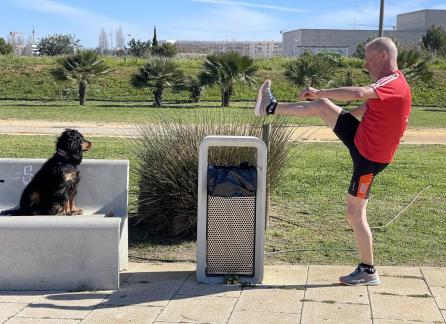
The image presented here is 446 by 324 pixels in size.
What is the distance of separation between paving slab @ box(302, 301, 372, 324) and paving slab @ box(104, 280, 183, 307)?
3.46ft

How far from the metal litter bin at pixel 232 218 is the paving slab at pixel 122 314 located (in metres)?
0.80

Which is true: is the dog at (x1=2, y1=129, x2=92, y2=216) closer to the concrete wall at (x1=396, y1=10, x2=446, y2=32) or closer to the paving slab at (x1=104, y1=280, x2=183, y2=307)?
the paving slab at (x1=104, y1=280, x2=183, y2=307)

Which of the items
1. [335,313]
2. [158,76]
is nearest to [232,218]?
[335,313]

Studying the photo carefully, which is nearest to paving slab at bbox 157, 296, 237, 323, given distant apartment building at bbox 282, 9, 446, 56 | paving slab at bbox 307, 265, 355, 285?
paving slab at bbox 307, 265, 355, 285

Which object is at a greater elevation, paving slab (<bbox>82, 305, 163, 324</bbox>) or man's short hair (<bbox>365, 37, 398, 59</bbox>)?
man's short hair (<bbox>365, 37, 398, 59</bbox>)

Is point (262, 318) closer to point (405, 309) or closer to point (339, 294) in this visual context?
point (339, 294)

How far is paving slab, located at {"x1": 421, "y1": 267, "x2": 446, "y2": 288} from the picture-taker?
5625 mm

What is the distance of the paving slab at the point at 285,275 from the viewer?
5645mm

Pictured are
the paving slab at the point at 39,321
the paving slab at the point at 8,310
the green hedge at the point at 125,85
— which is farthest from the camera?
the green hedge at the point at 125,85

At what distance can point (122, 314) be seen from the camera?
15.9 feet

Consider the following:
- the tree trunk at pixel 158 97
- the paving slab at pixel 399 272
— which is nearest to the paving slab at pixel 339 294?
the paving slab at pixel 399 272

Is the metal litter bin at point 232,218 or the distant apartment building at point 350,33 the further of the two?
the distant apartment building at point 350,33

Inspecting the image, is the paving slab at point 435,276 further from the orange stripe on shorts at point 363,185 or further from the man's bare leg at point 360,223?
the orange stripe on shorts at point 363,185

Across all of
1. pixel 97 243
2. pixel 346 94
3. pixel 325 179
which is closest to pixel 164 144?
pixel 97 243
